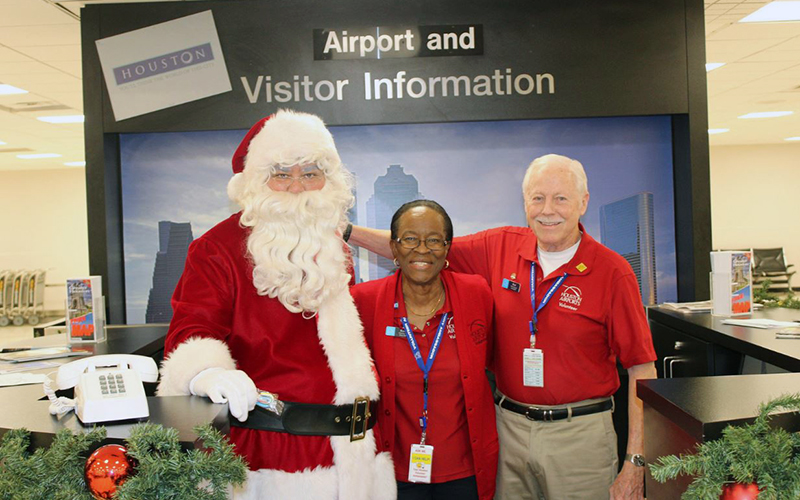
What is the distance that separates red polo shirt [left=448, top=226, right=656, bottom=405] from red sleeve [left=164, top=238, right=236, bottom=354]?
1.08m

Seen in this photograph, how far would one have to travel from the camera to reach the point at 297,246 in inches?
84.8

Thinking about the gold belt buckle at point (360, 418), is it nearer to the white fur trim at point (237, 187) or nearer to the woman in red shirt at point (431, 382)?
the woman in red shirt at point (431, 382)

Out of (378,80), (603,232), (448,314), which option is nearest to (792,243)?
(603,232)

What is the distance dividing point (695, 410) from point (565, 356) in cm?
102

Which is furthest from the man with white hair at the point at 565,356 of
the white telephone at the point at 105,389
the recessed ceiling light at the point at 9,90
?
the recessed ceiling light at the point at 9,90

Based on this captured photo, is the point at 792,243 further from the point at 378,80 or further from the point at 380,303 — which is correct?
the point at 380,303

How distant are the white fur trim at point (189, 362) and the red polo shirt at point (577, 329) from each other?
1111 millimetres

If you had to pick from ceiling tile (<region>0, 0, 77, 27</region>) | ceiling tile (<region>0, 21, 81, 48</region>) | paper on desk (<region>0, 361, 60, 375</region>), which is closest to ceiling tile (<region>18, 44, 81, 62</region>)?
ceiling tile (<region>0, 21, 81, 48</region>)

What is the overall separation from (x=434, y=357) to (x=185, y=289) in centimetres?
86

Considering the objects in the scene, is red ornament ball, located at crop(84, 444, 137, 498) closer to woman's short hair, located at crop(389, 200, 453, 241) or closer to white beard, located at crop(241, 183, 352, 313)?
white beard, located at crop(241, 183, 352, 313)

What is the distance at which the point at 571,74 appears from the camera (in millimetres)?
3869

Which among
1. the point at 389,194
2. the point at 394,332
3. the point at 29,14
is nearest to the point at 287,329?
the point at 394,332

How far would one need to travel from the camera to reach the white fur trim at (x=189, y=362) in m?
1.77

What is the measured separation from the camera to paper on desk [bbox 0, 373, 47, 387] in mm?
2422
